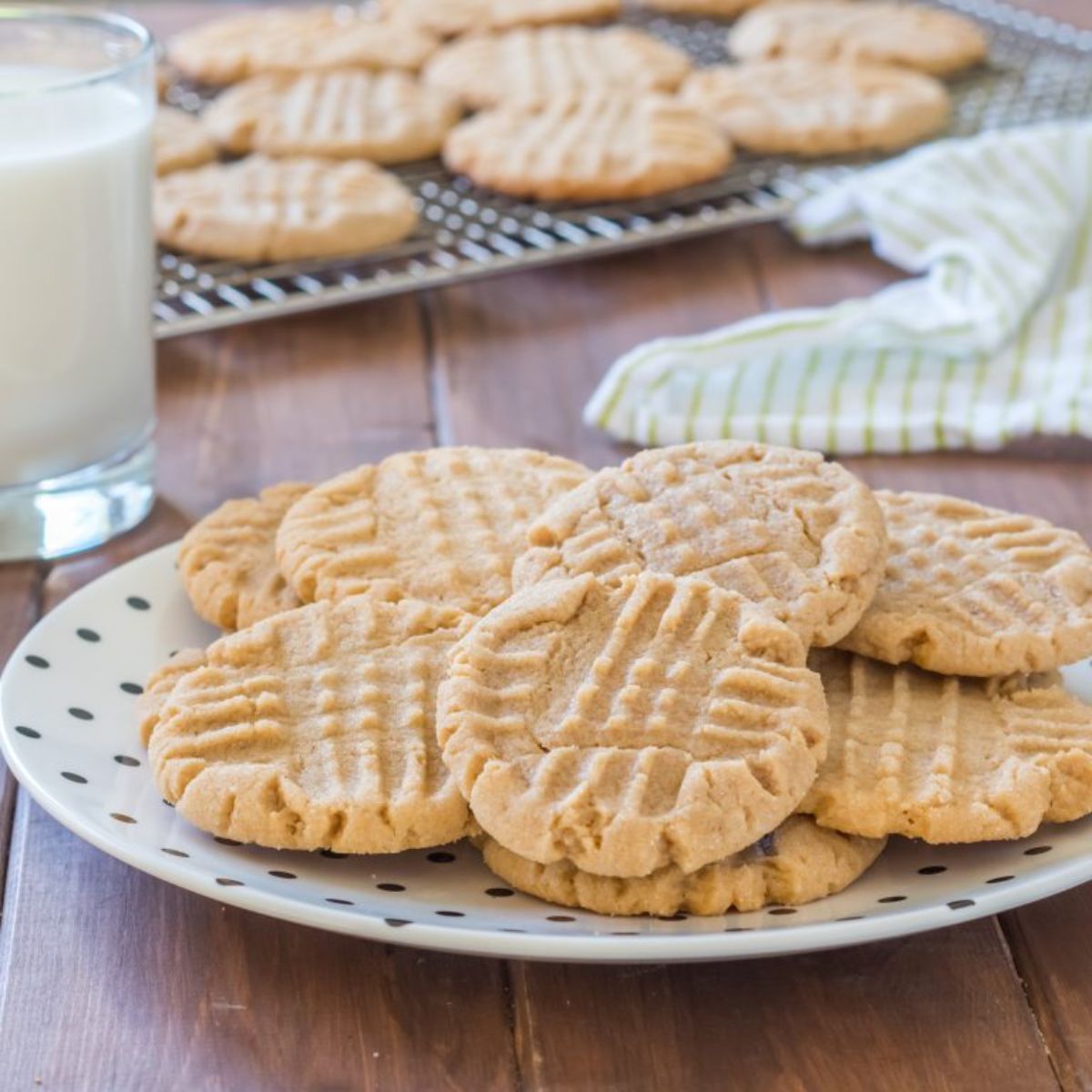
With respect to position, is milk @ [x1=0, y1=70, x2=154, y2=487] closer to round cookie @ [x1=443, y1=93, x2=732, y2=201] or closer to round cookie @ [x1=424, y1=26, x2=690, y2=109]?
round cookie @ [x1=443, y1=93, x2=732, y2=201]

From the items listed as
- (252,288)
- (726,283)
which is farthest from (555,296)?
(252,288)

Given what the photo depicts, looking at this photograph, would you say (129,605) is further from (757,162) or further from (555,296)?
(757,162)

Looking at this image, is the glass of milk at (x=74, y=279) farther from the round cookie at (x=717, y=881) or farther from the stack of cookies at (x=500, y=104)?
the round cookie at (x=717, y=881)

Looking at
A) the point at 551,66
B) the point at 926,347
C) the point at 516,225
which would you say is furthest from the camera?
the point at 551,66

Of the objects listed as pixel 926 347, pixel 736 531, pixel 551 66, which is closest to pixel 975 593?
pixel 736 531

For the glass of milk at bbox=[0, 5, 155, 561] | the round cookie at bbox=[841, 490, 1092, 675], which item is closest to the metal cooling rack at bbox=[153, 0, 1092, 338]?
the glass of milk at bbox=[0, 5, 155, 561]

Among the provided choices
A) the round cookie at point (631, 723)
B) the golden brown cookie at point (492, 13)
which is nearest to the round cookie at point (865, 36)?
the golden brown cookie at point (492, 13)

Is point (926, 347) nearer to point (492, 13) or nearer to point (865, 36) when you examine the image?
point (865, 36)
